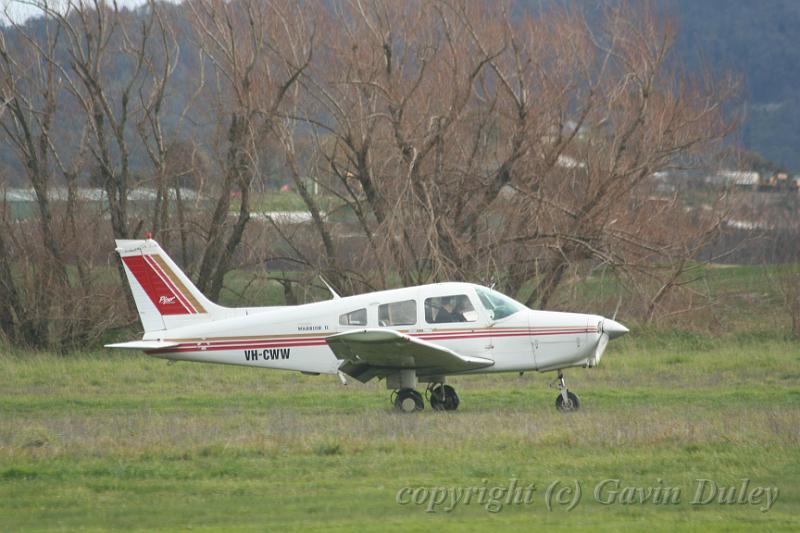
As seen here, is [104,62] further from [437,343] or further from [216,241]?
[437,343]

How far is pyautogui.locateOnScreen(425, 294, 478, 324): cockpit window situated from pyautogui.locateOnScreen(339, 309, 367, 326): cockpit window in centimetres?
80

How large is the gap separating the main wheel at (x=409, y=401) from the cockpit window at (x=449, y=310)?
3.07 feet

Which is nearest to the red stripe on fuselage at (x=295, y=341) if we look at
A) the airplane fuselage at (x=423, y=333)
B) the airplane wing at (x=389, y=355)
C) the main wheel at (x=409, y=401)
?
the airplane fuselage at (x=423, y=333)

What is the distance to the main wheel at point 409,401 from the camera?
14.2 meters

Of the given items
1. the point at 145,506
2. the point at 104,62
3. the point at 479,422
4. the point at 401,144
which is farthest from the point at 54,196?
the point at 145,506

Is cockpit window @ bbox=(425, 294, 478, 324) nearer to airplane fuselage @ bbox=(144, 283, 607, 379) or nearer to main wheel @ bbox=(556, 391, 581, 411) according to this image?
airplane fuselage @ bbox=(144, 283, 607, 379)

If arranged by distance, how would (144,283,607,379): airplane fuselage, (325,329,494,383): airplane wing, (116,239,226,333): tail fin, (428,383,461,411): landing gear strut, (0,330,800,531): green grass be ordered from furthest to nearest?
(116,239,226,333): tail fin → (428,383,461,411): landing gear strut → (144,283,607,379): airplane fuselage → (325,329,494,383): airplane wing → (0,330,800,531): green grass

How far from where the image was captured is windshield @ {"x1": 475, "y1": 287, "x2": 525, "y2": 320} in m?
14.2

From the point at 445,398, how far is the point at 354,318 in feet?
5.39

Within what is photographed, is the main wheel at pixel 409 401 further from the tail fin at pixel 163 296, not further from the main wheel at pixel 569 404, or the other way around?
the tail fin at pixel 163 296

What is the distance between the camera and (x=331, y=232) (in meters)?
25.3

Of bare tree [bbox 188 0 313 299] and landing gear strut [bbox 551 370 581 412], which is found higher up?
bare tree [bbox 188 0 313 299]

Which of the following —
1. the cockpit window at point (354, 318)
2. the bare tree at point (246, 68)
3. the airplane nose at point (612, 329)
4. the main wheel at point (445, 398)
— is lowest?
A: the main wheel at point (445, 398)

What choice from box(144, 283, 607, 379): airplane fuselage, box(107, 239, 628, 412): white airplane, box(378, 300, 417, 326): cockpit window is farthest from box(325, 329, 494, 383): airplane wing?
box(378, 300, 417, 326): cockpit window
